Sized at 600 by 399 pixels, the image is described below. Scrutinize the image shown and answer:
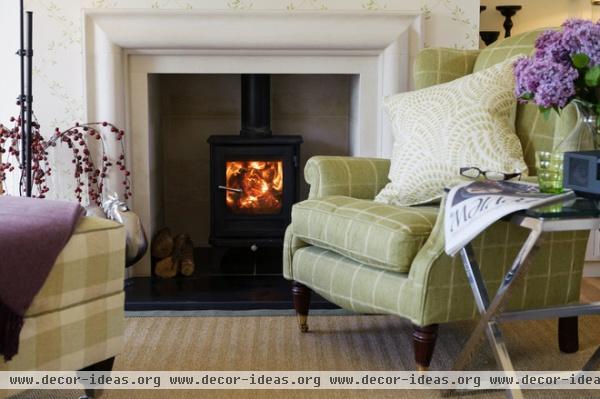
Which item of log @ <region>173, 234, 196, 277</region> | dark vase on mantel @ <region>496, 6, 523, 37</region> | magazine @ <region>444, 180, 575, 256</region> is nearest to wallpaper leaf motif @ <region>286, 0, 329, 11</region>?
dark vase on mantel @ <region>496, 6, 523, 37</region>

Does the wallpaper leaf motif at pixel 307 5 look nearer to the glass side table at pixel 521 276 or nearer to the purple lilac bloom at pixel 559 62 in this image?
the purple lilac bloom at pixel 559 62

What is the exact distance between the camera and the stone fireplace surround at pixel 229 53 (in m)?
3.71

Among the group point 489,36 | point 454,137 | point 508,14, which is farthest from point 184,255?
point 508,14

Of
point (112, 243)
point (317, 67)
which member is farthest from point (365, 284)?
point (317, 67)

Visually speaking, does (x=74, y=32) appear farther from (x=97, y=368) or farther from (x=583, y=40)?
(x=583, y=40)

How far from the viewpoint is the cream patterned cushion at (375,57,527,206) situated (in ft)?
9.55

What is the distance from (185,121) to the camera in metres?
4.41

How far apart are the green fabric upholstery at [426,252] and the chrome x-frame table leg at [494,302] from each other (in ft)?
0.20

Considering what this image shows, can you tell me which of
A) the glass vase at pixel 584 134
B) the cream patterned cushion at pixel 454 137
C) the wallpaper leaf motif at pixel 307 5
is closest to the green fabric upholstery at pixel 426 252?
the cream patterned cushion at pixel 454 137

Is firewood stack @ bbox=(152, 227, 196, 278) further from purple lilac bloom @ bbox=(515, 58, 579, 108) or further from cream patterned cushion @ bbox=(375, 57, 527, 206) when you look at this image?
purple lilac bloom @ bbox=(515, 58, 579, 108)

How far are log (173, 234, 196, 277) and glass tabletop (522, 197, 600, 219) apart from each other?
1.98 m

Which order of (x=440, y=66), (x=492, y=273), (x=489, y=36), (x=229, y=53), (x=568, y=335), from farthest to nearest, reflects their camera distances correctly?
(x=489, y=36) → (x=229, y=53) → (x=440, y=66) → (x=568, y=335) → (x=492, y=273)

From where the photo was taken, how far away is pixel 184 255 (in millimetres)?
3945

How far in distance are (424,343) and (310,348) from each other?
0.51 m
